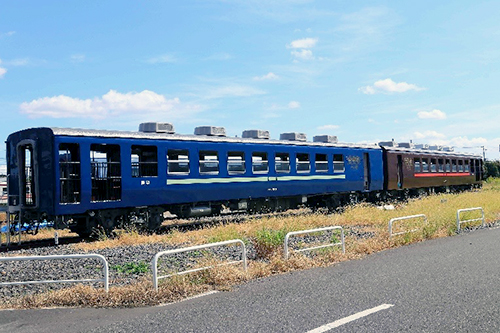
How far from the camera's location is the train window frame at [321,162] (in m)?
22.5

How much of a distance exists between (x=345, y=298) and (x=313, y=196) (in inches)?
650

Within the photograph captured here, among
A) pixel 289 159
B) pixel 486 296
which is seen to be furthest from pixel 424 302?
pixel 289 159

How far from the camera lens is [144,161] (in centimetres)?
1648

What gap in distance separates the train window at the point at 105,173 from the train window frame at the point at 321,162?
31.2ft

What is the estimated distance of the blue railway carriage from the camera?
579 inches

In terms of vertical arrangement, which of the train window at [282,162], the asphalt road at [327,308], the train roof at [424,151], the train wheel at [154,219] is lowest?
the asphalt road at [327,308]

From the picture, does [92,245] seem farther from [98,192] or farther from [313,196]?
[313,196]

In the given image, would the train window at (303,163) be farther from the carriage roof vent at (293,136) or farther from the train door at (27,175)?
the train door at (27,175)

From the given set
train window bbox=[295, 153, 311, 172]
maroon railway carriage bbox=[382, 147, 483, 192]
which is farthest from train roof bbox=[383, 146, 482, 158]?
train window bbox=[295, 153, 311, 172]

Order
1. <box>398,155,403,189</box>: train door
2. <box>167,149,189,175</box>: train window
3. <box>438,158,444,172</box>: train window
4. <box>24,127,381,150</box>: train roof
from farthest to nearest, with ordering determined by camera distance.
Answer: <box>438,158,444,172</box>: train window < <box>398,155,403,189</box>: train door < <box>167,149,189,175</box>: train window < <box>24,127,381,150</box>: train roof

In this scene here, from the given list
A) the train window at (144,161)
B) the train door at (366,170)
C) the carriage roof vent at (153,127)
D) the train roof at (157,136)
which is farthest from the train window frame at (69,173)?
the train door at (366,170)

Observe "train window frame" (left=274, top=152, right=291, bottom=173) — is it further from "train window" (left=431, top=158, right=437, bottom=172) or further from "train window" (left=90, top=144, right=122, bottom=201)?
"train window" (left=431, top=158, right=437, bottom=172)

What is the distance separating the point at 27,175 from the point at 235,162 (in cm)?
694

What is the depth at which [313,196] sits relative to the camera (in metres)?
23.8
